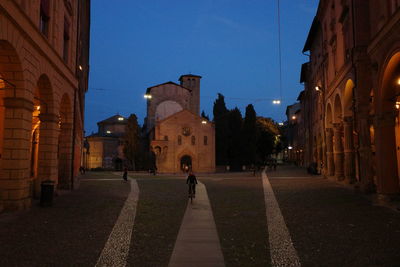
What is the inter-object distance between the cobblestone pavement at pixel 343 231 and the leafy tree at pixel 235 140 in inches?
1675

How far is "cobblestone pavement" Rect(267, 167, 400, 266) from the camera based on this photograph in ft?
21.5

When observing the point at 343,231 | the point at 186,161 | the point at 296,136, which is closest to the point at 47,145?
the point at 343,231

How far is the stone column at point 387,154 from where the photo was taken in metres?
13.2

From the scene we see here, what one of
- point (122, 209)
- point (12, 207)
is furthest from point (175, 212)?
point (12, 207)

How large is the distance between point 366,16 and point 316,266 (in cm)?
1356

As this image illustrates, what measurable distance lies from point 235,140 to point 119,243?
50.1 meters

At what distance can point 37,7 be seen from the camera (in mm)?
12680


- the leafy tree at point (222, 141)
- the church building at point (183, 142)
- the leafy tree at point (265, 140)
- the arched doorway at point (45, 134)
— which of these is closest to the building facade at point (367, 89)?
the arched doorway at point (45, 134)

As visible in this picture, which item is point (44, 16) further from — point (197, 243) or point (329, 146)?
point (329, 146)

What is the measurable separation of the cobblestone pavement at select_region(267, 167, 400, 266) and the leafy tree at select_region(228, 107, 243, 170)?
42.5m

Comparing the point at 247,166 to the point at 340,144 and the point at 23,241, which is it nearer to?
the point at 340,144

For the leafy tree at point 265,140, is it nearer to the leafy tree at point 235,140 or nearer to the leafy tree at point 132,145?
the leafy tree at point 235,140

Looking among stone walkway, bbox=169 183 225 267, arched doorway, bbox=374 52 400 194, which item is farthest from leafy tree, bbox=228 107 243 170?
stone walkway, bbox=169 183 225 267

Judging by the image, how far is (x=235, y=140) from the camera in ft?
188
